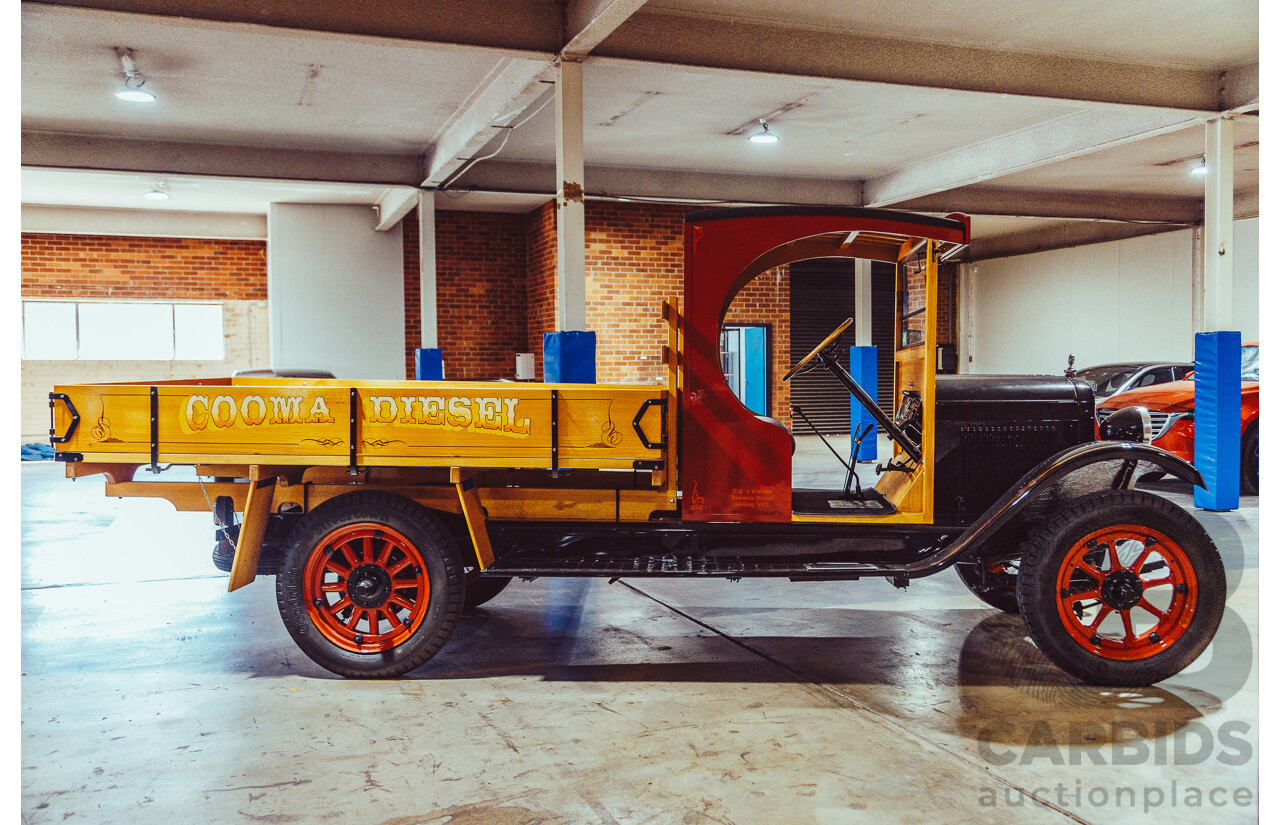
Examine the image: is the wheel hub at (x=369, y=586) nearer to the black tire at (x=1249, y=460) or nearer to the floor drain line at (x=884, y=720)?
the floor drain line at (x=884, y=720)

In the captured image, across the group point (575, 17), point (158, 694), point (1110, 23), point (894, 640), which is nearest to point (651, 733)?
point (894, 640)

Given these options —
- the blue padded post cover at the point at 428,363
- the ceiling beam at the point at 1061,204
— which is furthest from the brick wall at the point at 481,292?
the ceiling beam at the point at 1061,204

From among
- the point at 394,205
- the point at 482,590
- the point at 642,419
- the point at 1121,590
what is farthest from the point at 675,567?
the point at 394,205

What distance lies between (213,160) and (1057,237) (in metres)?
14.8

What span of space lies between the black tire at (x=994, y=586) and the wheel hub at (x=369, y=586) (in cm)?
295

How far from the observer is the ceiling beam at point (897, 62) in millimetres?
7492

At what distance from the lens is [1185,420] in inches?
382

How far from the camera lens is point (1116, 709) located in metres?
3.90

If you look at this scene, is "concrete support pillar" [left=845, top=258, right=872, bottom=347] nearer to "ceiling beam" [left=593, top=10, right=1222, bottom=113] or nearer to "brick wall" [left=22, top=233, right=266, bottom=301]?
"ceiling beam" [left=593, top=10, right=1222, bottom=113]

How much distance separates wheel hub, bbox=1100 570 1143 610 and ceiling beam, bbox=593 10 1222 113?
5177 millimetres

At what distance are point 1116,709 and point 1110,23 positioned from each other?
614cm

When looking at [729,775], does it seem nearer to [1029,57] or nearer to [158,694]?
[158,694]

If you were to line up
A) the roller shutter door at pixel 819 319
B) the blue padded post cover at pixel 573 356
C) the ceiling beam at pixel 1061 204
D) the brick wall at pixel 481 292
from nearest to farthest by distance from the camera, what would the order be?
the blue padded post cover at pixel 573 356 → the ceiling beam at pixel 1061 204 → the brick wall at pixel 481 292 → the roller shutter door at pixel 819 319

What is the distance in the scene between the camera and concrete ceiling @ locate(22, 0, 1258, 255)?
7.30 metres
